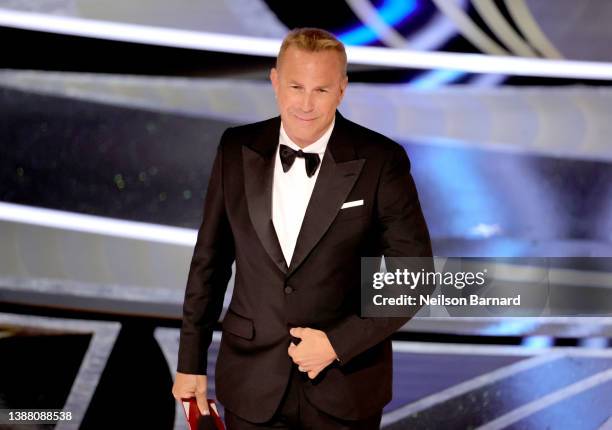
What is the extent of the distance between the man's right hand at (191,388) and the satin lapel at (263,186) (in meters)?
0.38

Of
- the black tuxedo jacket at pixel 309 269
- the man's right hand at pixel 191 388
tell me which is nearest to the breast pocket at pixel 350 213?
the black tuxedo jacket at pixel 309 269

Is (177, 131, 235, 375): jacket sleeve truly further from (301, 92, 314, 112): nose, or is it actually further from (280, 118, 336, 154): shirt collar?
(301, 92, 314, 112): nose

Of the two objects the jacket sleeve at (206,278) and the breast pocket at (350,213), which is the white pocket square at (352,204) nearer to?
the breast pocket at (350,213)

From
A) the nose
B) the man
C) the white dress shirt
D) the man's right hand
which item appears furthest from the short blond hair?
the man's right hand

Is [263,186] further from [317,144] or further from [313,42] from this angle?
[313,42]

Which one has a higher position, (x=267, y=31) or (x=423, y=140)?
(x=267, y=31)

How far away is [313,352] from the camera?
219 cm

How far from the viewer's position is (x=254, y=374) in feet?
7.50

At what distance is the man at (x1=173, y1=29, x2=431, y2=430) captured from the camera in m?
2.21

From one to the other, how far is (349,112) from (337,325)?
155cm

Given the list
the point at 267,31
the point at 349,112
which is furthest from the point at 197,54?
the point at 349,112

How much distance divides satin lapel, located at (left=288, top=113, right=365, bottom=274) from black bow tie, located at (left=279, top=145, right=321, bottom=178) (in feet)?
0.12

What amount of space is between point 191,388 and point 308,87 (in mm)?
819

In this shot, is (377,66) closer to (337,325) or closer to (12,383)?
(337,325)
